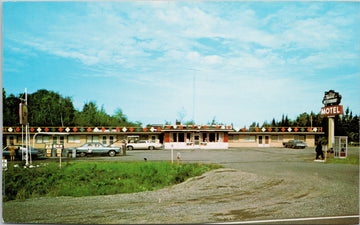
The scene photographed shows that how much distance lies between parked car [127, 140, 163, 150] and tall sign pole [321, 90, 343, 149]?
18.8 meters

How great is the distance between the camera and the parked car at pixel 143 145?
32000 millimetres

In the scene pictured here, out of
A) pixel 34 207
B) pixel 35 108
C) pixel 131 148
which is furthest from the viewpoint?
pixel 131 148

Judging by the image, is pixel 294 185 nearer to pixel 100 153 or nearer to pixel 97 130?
pixel 100 153

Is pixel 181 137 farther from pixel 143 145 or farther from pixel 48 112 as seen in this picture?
pixel 48 112

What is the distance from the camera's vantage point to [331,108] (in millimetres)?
23531

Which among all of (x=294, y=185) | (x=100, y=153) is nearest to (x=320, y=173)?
(x=294, y=185)

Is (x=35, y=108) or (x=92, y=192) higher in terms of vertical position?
(x=35, y=108)

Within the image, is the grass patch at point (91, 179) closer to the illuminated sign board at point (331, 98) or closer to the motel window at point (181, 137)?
the illuminated sign board at point (331, 98)

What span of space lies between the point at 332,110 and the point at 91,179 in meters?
21.8

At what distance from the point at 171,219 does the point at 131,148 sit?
26.4m

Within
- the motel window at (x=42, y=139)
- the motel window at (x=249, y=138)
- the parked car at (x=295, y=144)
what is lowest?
the parked car at (x=295, y=144)

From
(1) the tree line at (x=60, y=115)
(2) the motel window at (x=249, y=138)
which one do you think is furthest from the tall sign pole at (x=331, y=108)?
(2) the motel window at (x=249, y=138)

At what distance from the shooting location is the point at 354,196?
29.0 ft

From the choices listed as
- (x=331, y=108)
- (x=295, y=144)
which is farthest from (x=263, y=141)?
(x=331, y=108)
